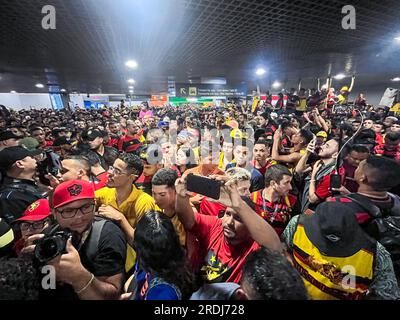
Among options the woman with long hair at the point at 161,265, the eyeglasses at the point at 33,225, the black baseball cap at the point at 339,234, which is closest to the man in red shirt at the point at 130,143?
the eyeglasses at the point at 33,225

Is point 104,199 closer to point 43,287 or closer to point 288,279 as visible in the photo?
point 43,287

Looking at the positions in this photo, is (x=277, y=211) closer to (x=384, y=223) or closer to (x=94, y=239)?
(x=384, y=223)

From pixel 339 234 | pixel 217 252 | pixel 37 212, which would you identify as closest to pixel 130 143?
pixel 37 212

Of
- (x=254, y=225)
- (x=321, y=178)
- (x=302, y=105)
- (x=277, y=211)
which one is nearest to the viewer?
(x=254, y=225)

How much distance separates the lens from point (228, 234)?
160 centimetres

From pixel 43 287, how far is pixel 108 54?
6.54 metres

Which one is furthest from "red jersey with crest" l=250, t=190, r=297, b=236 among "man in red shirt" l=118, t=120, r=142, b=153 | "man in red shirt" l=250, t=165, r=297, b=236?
"man in red shirt" l=118, t=120, r=142, b=153

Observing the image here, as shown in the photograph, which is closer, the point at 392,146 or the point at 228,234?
the point at 228,234

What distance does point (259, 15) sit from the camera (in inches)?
132

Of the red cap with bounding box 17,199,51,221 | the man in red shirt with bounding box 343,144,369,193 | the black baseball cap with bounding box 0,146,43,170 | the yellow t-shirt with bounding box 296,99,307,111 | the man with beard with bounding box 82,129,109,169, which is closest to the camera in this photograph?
the red cap with bounding box 17,199,51,221

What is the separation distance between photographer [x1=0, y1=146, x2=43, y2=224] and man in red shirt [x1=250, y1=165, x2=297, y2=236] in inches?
101

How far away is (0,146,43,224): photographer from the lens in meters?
2.17

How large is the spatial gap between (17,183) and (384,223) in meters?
3.72

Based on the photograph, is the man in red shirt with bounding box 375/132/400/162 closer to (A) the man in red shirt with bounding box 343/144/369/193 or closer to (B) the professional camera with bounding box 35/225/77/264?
(A) the man in red shirt with bounding box 343/144/369/193
